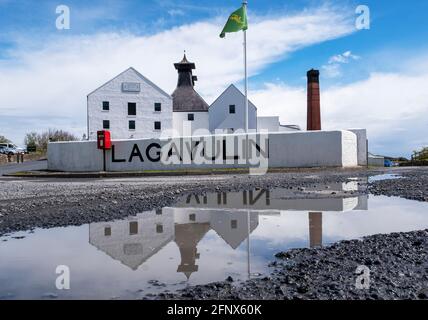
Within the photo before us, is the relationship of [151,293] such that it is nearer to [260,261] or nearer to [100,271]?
[100,271]

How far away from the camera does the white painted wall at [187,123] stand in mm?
45969

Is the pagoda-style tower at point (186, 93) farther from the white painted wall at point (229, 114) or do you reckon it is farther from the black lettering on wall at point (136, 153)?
the black lettering on wall at point (136, 153)

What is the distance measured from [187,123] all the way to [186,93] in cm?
553

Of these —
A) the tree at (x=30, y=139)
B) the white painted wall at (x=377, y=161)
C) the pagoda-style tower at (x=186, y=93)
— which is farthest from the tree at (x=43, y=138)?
the white painted wall at (x=377, y=161)

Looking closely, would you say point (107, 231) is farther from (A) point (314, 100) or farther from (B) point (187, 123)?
(B) point (187, 123)

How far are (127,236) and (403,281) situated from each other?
4164mm

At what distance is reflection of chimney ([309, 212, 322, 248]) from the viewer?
5572 millimetres

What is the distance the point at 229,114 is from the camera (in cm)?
4528

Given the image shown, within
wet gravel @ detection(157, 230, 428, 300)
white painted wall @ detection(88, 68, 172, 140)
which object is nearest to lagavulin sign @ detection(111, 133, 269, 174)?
white painted wall @ detection(88, 68, 172, 140)

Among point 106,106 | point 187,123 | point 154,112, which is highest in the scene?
point 106,106
